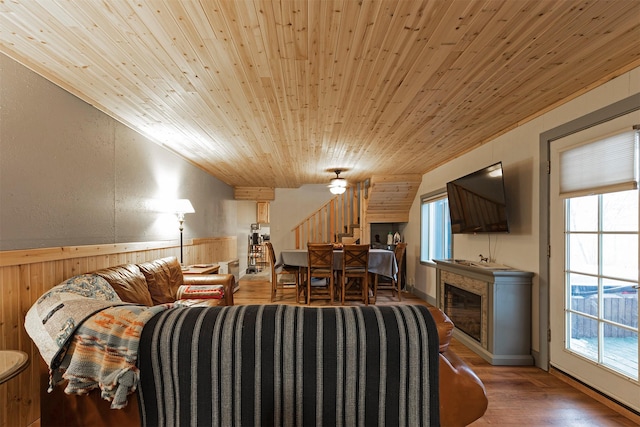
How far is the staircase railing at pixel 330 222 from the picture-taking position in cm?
745

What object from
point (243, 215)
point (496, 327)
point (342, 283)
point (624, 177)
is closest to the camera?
point (624, 177)

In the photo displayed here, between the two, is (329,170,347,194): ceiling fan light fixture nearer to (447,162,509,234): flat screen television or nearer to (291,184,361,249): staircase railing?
(291,184,361,249): staircase railing

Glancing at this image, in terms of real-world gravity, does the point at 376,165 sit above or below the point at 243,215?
above

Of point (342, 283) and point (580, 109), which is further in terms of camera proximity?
point (342, 283)

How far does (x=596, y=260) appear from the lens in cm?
230

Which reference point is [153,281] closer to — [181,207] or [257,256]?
[181,207]

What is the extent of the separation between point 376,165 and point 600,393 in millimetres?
3690

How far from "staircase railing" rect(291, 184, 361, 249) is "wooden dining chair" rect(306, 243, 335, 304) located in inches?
88.1

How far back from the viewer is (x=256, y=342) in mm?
1138

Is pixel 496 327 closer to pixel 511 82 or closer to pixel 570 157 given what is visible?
pixel 570 157

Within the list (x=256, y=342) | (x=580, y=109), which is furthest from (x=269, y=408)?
(x=580, y=109)

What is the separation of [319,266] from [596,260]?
3.46m

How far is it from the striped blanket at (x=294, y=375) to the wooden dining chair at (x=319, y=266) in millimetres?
3756

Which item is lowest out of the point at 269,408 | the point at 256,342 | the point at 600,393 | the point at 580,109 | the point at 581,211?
the point at 600,393
